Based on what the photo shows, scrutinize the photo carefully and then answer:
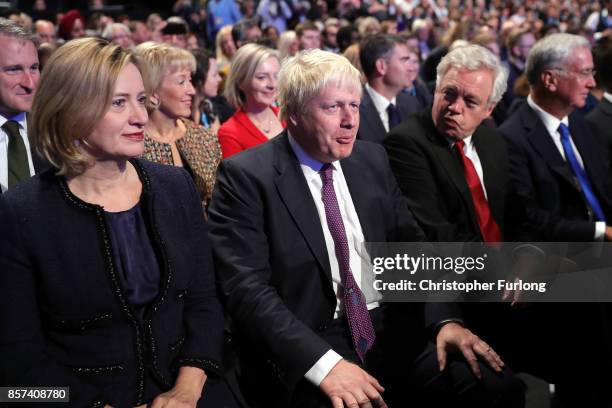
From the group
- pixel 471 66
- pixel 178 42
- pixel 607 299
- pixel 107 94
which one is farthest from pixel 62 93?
pixel 178 42

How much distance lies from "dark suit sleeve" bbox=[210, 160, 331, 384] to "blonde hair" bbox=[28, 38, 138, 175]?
46 centimetres

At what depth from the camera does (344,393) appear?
2.01m

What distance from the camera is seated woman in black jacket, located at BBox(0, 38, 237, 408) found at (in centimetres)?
188

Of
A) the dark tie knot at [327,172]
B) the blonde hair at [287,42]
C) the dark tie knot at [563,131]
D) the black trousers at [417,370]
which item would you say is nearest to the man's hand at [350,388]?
the black trousers at [417,370]

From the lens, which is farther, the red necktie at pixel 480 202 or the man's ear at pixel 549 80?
the man's ear at pixel 549 80

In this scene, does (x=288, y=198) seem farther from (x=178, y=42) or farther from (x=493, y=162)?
(x=178, y=42)

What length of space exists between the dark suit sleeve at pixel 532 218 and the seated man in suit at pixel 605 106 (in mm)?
574

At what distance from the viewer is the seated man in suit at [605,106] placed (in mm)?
3643

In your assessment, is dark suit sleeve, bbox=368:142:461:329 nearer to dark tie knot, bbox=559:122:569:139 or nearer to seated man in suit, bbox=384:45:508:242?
seated man in suit, bbox=384:45:508:242

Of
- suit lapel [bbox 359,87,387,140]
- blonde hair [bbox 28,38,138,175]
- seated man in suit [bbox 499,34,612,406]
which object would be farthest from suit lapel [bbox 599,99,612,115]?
blonde hair [bbox 28,38,138,175]

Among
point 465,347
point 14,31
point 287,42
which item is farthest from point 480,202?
point 287,42

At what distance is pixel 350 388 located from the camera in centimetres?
202

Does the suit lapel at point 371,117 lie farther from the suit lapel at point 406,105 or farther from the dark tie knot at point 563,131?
the dark tie knot at point 563,131

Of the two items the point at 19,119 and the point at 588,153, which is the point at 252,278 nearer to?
the point at 19,119
